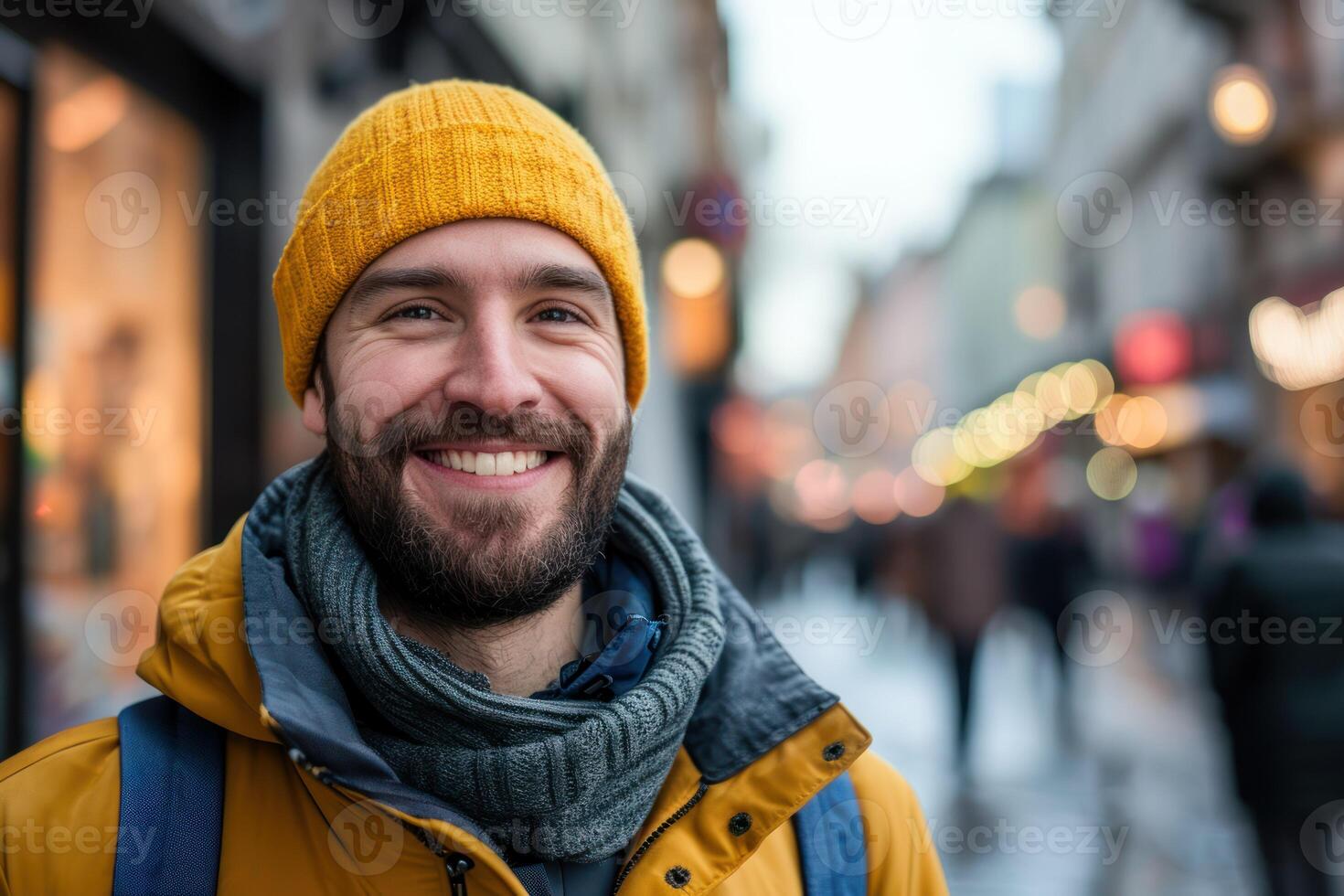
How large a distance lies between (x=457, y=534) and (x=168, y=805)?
615mm

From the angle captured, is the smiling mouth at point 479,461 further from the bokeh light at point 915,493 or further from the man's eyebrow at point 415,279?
the bokeh light at point 915,493

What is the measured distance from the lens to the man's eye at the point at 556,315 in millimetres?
2033

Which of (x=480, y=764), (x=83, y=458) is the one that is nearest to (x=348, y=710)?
(x=480, y=764)

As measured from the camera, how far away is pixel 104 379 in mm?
4375

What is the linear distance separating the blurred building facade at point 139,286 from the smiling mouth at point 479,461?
95.2 inches

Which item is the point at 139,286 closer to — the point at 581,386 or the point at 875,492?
the point at 581,386

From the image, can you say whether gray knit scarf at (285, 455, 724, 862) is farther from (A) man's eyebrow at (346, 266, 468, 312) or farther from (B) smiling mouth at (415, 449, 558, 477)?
(A) man's eyebrow at (346, 266, 468, 312)

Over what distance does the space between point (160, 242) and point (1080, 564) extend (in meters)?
7.31

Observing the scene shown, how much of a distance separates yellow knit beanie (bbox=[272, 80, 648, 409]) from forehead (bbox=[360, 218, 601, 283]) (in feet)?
0.07

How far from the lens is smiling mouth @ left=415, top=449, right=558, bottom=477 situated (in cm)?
189

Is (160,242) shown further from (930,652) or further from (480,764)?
(930,652)

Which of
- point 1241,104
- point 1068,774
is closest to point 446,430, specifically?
point 1068,774

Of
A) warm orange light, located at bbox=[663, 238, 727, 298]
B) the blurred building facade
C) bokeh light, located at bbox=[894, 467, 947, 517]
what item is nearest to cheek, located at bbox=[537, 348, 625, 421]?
the blurred building facade

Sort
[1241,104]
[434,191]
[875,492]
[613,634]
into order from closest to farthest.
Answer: [434,191] → [613,634] → [1241,104] → [875,492]
